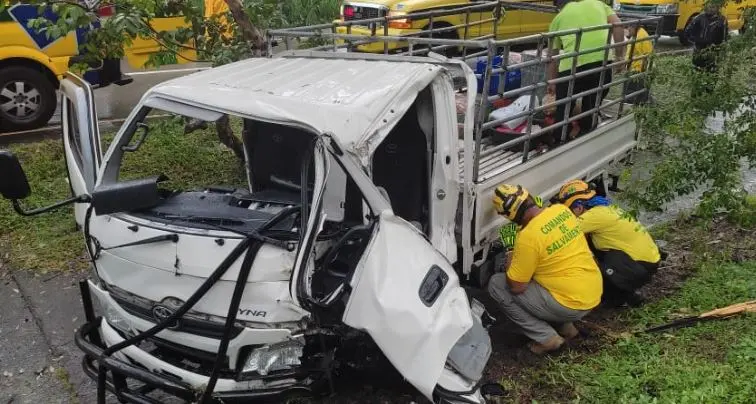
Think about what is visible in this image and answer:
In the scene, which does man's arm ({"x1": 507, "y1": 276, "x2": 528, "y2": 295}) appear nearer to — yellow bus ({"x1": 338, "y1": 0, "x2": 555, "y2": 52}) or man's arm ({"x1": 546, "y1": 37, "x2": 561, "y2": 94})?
man's arm ({"x1": 546, "y1": 37, "x2": 561, "y2": 94})

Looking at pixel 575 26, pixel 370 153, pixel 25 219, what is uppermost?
pixel 575 26

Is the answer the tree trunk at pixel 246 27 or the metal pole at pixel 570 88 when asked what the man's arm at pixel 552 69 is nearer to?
the metal pole at pixel 570 88

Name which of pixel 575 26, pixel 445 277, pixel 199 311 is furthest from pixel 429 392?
pixel 575 26

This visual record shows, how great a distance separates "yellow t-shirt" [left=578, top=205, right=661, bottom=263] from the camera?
185 inches

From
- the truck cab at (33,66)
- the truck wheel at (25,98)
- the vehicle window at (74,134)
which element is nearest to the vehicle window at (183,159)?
the truck cab at (33,66)

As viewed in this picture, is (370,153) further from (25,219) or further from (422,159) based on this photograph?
(25,219)

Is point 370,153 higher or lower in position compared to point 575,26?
lower

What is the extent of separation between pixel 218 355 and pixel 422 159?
1.66 meters

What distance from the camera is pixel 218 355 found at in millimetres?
2910

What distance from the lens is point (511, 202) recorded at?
408 centimetres

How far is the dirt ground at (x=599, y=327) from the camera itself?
3.46m

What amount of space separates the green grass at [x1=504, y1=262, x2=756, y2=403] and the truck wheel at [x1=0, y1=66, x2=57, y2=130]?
7.04 m

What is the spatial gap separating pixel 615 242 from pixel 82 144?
3595 millimetres

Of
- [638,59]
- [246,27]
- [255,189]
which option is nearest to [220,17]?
[246,27]
